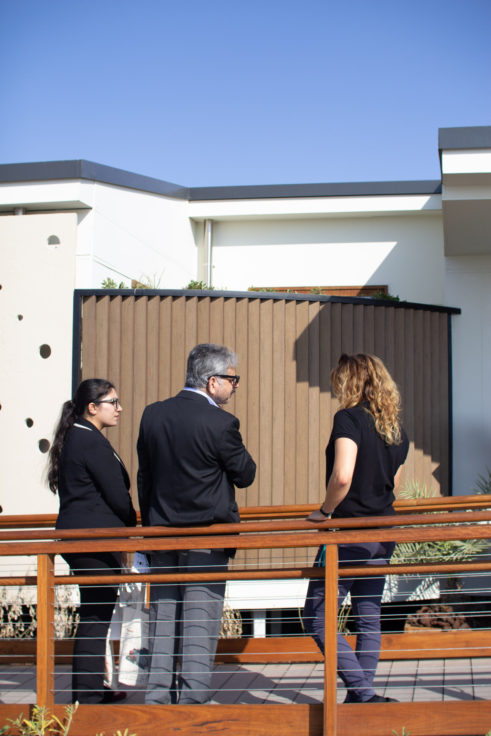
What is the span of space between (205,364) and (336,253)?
6.98 metres

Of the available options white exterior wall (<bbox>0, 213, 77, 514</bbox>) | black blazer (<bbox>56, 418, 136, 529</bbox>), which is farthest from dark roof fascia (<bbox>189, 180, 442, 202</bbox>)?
black blazer (<bbox>56, 418, 136, 529</bbox>)

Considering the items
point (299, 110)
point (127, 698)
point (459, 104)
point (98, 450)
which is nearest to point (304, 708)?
point (127, 698)

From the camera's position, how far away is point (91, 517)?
4.02 m

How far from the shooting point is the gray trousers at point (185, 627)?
3.65m

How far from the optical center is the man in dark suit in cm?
366

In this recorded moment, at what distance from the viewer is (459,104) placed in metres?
12.9

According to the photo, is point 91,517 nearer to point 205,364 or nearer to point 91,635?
point 91,635

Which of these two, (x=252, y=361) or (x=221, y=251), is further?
(x=221, y=251)

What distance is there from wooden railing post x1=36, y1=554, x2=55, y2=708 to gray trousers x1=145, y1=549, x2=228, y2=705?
0.44 metres

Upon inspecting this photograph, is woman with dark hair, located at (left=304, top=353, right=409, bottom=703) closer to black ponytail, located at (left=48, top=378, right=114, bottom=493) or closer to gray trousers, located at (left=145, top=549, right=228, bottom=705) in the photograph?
gray trousers, located at (left=145, top=549, right=228, bottom=705)

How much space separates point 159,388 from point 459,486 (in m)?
3.48

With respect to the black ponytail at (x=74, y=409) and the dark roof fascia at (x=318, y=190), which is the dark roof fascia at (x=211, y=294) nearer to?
the dark roof fascia at (x=318, y=190)

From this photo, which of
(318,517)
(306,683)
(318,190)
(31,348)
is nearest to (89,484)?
(318,517)

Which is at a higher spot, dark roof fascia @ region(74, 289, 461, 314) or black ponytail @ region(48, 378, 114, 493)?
dark roof fascia @ region(74, 289, 461, 314)
